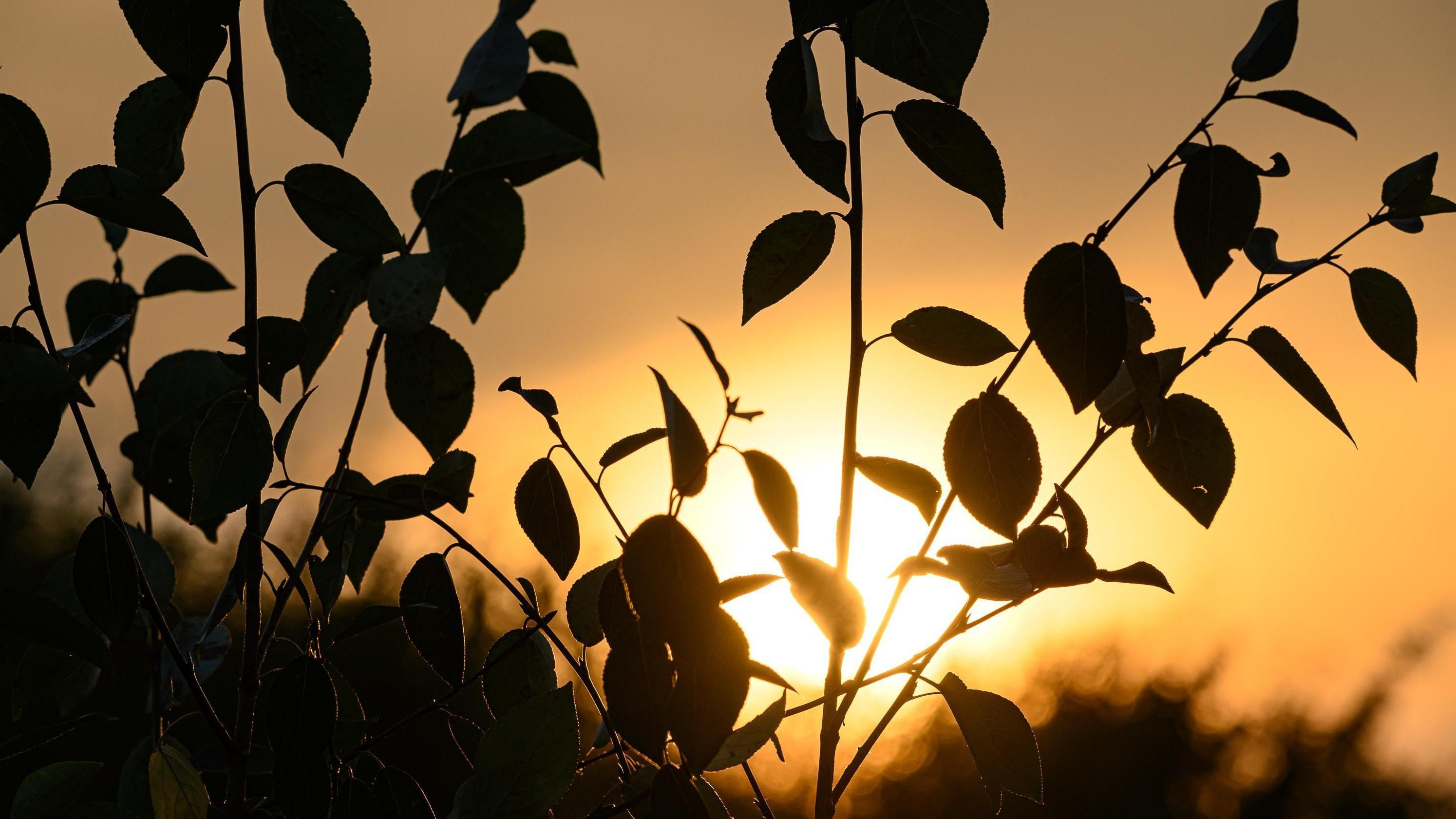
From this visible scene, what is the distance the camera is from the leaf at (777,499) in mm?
554

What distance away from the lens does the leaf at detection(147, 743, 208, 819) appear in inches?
28.7

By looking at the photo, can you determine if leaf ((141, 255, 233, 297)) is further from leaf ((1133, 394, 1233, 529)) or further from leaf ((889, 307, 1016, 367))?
leaf ((1133, 394, 1233, 529))

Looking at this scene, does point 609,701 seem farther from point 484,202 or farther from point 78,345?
point 78,345

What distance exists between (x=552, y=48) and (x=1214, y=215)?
43 centimetres

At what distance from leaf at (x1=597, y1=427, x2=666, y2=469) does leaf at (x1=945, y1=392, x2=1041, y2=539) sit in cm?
20

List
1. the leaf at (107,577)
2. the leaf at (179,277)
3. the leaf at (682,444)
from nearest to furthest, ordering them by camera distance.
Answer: the leaf at (682,444), the leaf at (107,577), the leaf at (179,277)

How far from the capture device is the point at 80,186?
0.69 metres

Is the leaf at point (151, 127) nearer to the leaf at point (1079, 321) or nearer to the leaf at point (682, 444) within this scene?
the leaf at point (682, 444)

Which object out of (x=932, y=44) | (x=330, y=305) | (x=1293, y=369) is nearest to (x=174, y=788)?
(x=330, y=305)

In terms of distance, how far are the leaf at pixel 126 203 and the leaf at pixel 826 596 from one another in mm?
442

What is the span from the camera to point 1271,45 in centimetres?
62

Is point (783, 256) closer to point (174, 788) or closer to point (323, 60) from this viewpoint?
point (323, 60)

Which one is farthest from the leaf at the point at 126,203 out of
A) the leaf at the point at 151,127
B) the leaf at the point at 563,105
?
the leaf at the point at 563,105

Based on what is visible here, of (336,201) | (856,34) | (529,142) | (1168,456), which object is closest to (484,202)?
(529,142)
